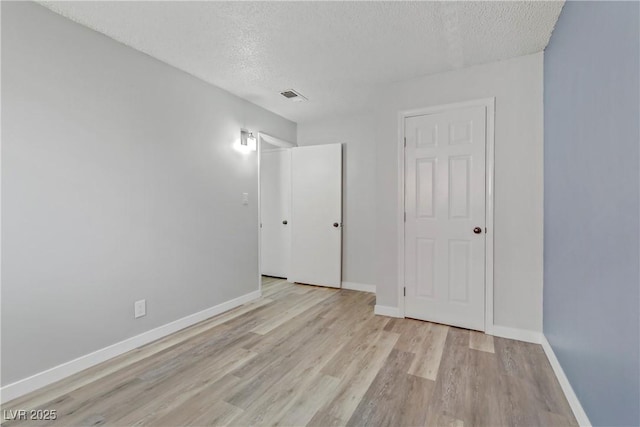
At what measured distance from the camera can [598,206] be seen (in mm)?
1419

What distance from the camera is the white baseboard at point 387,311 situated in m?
3.20

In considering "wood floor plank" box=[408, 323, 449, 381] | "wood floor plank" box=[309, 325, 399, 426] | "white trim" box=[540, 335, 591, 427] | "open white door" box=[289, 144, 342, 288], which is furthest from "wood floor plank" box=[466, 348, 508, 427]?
"open white door" box=[289, 144, 342, 288]

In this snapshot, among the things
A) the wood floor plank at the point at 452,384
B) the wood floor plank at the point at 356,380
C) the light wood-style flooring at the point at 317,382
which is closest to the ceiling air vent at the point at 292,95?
the light wood-style flooring at the point at 317,382

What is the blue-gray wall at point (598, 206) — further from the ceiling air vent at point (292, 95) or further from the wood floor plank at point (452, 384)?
the ceiling air vent at point (292, 95)

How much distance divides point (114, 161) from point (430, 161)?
276 centimetres

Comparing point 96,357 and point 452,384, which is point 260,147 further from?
point 452,384

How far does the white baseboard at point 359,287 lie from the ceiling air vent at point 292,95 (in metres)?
2.56

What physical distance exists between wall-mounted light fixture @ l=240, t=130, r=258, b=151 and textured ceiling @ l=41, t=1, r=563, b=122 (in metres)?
0.64

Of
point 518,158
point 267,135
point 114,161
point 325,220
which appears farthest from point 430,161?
point 114,161

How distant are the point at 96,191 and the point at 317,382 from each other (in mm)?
2080

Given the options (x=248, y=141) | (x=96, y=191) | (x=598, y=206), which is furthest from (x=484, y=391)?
(x=248, y=141)

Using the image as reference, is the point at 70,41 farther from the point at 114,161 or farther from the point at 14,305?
the point at 14,305

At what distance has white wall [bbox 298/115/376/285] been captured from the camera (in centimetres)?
425

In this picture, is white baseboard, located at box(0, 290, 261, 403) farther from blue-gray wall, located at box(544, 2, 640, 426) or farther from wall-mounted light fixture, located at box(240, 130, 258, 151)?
blue-gray wall, located at box(544, 2, 640, 426)
